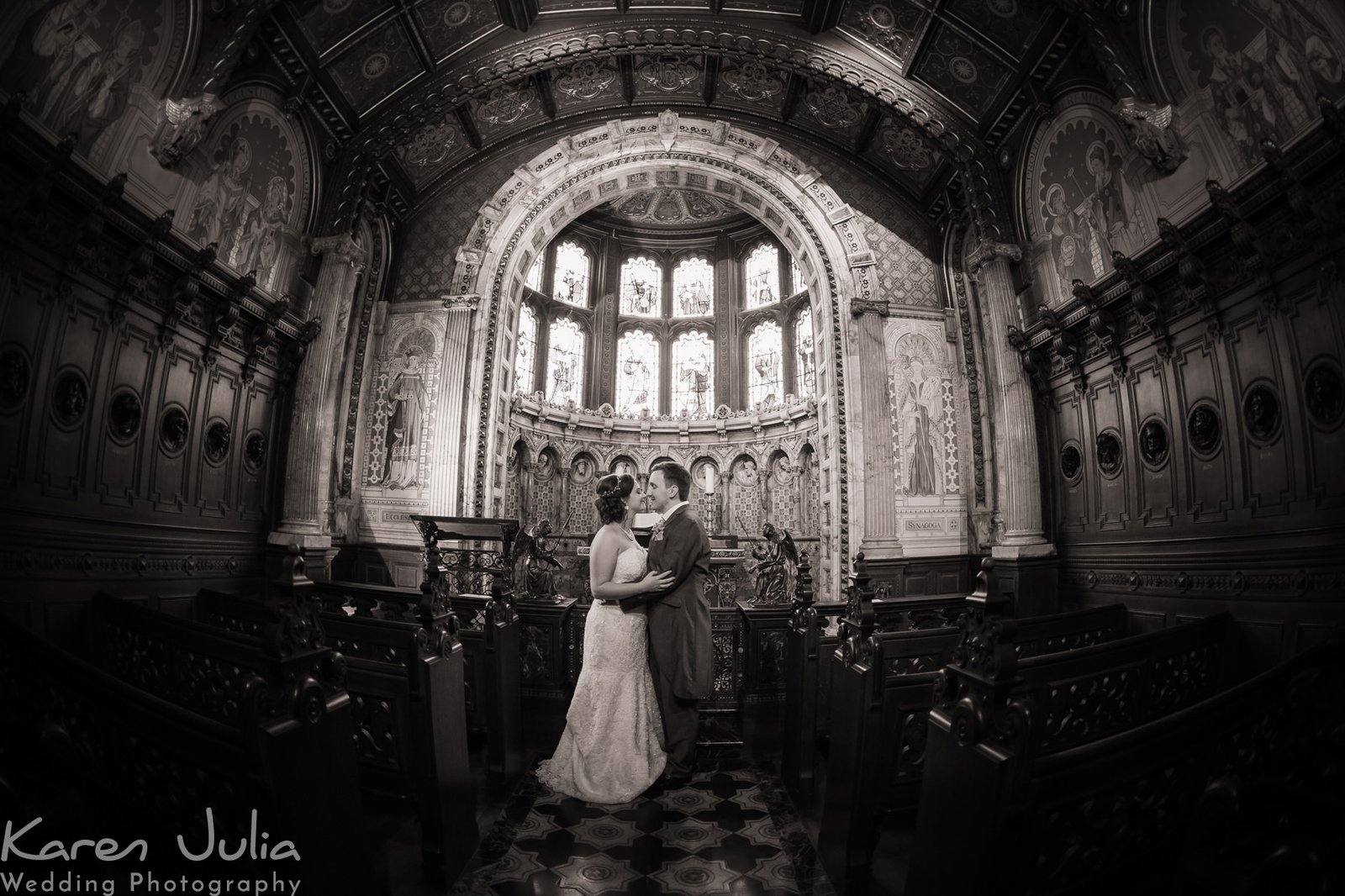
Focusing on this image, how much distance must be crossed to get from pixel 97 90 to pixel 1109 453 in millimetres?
12904

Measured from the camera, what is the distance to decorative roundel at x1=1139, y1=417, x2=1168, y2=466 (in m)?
7.52

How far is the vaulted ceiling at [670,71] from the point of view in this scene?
9211 mm

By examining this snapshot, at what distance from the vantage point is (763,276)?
18.4m

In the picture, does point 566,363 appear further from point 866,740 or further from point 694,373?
point 866,740

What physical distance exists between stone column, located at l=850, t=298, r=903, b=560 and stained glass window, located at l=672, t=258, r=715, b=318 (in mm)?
7629

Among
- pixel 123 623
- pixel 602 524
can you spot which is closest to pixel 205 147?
pixel 123 623

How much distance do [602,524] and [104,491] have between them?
19.8 ft

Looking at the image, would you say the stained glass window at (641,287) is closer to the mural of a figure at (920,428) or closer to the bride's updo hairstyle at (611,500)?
the mural of a figure at (920,428)

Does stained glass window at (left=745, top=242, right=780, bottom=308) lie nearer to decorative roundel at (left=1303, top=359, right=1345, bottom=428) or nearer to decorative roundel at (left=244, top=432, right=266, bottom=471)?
decorative roundel at (left=1303, top=359, right=1345, bottom=428)

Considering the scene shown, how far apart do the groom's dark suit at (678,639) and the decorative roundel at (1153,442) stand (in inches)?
266

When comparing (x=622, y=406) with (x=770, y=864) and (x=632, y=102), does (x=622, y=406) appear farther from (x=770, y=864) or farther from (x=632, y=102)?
(x=770, y=864)

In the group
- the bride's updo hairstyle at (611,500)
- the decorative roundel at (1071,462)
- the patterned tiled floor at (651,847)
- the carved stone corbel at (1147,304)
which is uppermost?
the carved stone corbel at (1147,304)

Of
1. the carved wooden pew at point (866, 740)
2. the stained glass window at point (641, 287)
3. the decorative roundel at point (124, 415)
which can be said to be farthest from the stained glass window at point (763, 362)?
the carved wooden pew at point (866, 740)

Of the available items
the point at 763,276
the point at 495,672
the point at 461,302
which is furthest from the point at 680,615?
the point at 763,276
